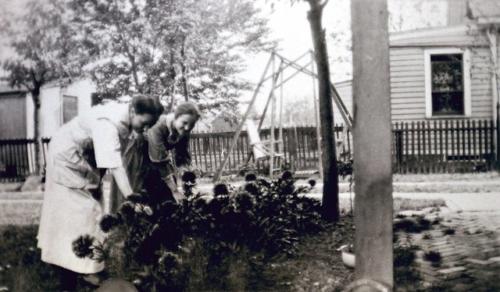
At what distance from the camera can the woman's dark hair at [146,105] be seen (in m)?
2.83

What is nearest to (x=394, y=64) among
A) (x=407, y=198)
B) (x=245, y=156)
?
(x=407, y=198)

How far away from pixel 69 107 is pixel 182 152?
3.01 feet

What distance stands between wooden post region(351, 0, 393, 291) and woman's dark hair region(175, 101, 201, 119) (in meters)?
1.17

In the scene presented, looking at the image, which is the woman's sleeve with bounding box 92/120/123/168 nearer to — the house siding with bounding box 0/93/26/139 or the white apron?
the white apron

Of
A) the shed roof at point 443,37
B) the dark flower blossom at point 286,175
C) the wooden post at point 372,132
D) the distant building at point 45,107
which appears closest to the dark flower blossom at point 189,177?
the dark flower blossom at point 286,175

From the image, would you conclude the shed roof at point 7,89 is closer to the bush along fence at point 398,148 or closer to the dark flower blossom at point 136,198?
the bush along fence at point 398,148

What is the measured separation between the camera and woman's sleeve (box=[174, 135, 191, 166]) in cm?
291

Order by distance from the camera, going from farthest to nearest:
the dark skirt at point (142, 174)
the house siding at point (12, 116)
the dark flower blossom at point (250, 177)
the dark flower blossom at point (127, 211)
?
the house siding at point (12, 116) < the dark flower blossom at point (250, 177) < the dark skirt at point (142, 174) < the dark flower blossom at point (127, 211)

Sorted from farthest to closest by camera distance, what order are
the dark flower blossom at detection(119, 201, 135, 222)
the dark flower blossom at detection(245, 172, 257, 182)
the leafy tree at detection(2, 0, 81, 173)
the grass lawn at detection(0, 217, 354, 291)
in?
the leafy tree at detection(2, 0, 81, 173) → the dark flower blossom at detection(245, 172, 257, 182) → the grass lawn at detection(0, 217, 354, 291) → the dark flower blossom at detection(119, 201, 135, 222)

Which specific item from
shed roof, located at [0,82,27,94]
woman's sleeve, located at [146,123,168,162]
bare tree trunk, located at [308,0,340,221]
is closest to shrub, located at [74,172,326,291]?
woman's sleeve, located at [146,123,168,162]

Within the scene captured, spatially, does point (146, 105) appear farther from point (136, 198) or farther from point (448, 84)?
point (448, 84)

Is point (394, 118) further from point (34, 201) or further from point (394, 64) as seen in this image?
point (34, 201)

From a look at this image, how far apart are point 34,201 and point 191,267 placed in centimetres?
150

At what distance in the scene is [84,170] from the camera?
2832 mm
